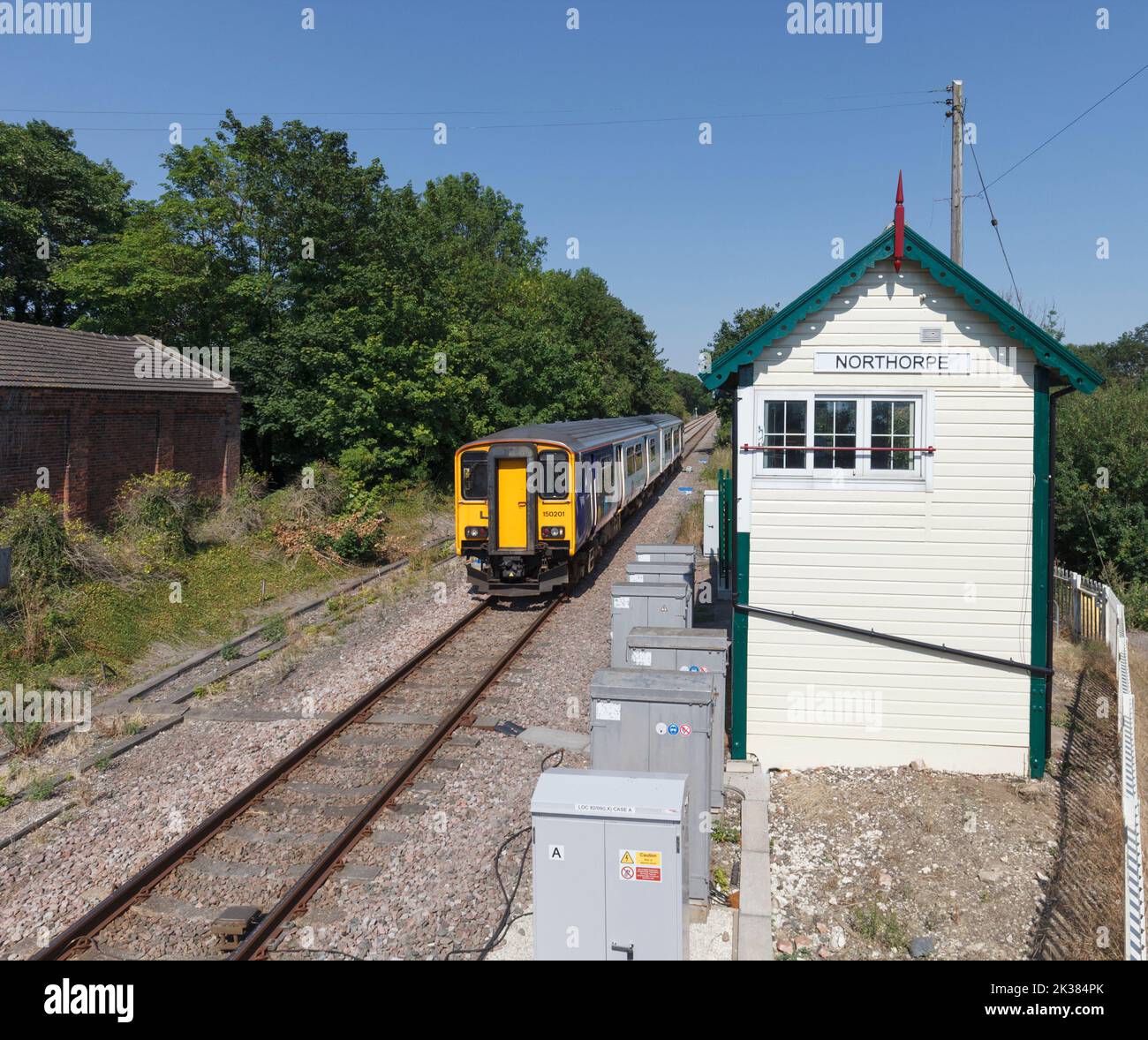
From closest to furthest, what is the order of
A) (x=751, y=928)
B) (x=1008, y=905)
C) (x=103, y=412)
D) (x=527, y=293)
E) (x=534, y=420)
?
(x=751, y=928)
(x=1008, y=905)
(x=103, y=412)
(x=534, y=420)
(x=527, y=293)

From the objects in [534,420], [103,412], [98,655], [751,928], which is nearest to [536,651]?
[98,655]

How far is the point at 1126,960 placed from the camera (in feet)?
16.5

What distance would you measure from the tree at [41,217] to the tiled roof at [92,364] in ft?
39.1

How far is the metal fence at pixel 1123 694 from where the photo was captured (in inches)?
196

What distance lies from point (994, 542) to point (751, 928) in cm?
438

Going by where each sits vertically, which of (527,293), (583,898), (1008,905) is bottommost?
(1008,905)

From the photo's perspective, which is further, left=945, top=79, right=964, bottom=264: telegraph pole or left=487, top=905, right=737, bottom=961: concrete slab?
left=945, top=79, right=964, bottom=264: telegraph pole

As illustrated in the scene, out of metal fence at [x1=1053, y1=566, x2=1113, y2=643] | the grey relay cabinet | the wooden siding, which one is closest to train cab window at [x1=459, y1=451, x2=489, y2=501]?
the grey relay cabinet

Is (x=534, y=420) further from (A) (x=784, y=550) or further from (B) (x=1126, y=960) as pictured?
(B) (x=1126, y=960)

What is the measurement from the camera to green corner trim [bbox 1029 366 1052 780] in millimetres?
8195

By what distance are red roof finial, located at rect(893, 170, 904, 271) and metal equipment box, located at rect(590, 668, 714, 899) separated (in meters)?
4.24

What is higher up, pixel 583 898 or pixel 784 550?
pixel 784 550
